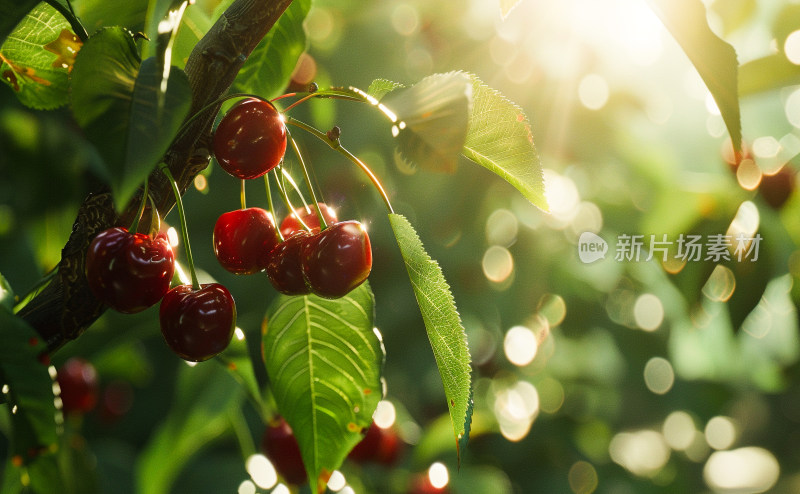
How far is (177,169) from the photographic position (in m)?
0.48

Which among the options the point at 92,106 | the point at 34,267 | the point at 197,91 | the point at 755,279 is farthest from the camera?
the point at 34,267

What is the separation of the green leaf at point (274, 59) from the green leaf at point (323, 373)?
243mm

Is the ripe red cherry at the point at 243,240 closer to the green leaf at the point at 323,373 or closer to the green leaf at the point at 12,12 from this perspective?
the green leaf at the point at 323,373

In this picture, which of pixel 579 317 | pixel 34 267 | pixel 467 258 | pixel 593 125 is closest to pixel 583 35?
pixel 593 125

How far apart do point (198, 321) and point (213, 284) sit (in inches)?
1.6

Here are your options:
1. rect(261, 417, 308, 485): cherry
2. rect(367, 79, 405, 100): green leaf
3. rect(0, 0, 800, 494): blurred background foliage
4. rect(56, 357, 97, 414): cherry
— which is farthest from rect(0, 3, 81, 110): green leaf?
rect(56, 357, 97, 414): cherry

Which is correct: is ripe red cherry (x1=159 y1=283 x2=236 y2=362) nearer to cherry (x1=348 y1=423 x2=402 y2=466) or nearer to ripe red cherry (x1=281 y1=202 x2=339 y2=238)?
ripe red cherry (x1=281 y1=202 x2=339 y2=238)

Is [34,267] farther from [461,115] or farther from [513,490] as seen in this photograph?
[513,490]

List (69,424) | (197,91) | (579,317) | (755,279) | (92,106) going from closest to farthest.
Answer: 1. (92,106)
2. (197,91)
3. (755,279)
4. (69,424)
5. (579,317)

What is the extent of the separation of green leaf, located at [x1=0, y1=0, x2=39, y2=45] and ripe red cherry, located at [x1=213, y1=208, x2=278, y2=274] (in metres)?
0.24

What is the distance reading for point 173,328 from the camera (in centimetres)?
50

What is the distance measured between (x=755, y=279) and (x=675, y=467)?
139cm

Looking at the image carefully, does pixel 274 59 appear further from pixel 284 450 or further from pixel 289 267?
pixel 284 450

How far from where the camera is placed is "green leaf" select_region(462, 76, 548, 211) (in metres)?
0.50
